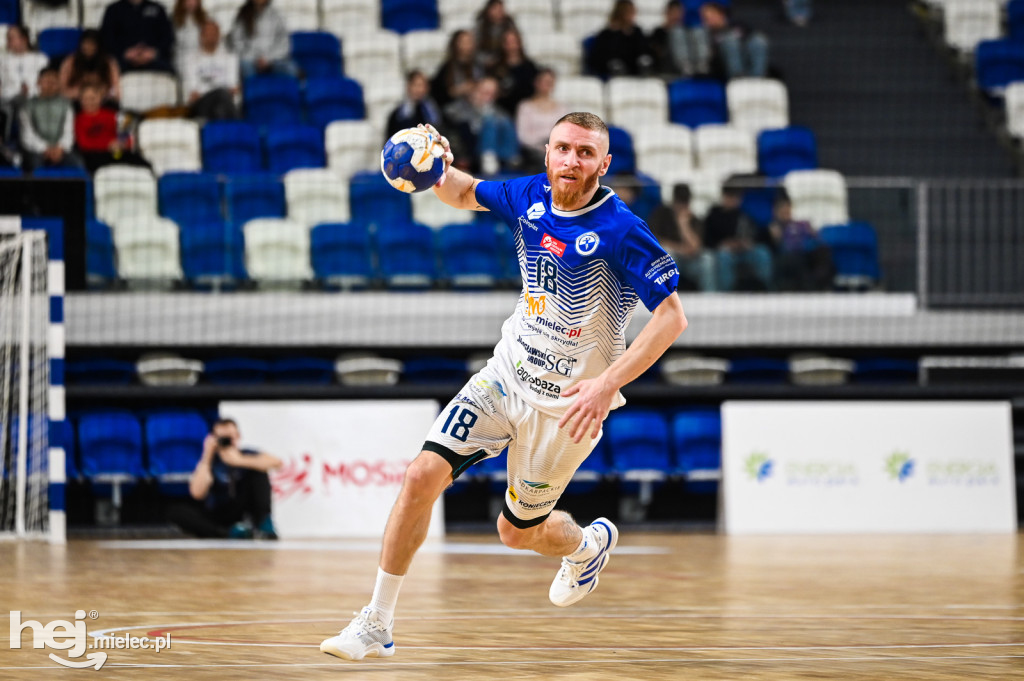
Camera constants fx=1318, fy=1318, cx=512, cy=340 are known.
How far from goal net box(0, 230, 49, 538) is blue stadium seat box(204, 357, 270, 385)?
230 cm

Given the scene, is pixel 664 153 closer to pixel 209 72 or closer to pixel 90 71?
pixel 209 72

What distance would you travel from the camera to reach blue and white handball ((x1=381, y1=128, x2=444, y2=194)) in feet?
18.5

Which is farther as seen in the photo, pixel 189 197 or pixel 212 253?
pixel 189 197

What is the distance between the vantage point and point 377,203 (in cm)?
1410

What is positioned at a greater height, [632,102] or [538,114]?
[632,102]

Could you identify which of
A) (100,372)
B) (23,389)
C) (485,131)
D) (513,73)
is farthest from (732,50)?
(23,389)

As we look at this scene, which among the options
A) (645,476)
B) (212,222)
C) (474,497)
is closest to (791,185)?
(645,476)

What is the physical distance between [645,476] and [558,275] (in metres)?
8.60

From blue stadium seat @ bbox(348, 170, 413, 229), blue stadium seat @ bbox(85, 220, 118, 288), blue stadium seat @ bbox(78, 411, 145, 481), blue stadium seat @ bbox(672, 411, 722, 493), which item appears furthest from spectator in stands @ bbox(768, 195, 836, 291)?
blue stadium seat @ bbox(78, 411, 145, 481)

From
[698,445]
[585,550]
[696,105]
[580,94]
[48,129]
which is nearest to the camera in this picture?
[585,550]

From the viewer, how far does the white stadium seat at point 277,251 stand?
539 inches

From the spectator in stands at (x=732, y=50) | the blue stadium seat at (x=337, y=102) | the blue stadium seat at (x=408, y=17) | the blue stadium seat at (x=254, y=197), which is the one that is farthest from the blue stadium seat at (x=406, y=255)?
the spectator in stands at (x=732, y=50)

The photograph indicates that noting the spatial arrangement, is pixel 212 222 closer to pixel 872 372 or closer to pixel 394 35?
pixel 394 35

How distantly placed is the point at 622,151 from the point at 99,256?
19.8 ft
